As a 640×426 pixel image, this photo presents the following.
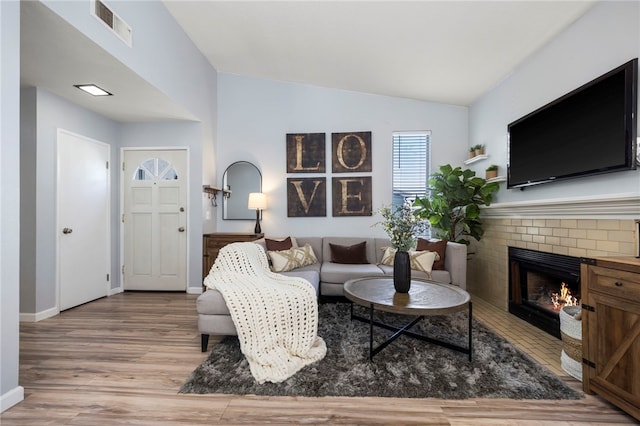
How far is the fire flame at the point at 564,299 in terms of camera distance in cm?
248

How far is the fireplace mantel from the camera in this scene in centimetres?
187

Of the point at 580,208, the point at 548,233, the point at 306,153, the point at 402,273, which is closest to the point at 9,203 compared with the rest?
the point at 402,273

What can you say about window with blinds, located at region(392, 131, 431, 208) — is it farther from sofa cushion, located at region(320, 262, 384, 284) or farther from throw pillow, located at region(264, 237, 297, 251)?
throw pillow, located at region(264, 237, 297, 251)

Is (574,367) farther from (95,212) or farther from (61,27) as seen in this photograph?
(95,212)

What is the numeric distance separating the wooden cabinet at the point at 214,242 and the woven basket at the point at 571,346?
10.7 feet

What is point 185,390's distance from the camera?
1723 millimetres

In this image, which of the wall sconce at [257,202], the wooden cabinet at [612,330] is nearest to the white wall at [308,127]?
the wall sconce at [257,202]

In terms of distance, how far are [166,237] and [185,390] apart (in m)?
2.74

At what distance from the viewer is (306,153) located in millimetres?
4305

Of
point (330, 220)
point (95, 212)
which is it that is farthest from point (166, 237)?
point (330, 220)

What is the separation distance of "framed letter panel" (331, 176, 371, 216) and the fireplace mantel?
1691mm

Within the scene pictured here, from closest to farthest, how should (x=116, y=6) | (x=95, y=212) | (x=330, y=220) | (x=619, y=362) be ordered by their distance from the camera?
1. (x=619, y=362)
2. (x=116, y=6)
3. (x=95, y=212)
4. (x=330, y=220)

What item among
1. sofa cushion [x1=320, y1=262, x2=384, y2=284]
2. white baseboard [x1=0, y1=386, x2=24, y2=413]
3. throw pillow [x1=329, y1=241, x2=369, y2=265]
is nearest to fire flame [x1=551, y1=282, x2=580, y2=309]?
sofa cushion [x1=320, y1=262, x2=384, y2=284]

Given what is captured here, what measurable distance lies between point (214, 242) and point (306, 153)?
183 centimetres
